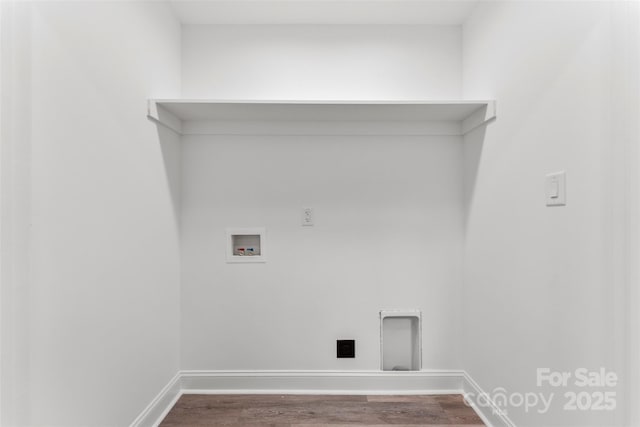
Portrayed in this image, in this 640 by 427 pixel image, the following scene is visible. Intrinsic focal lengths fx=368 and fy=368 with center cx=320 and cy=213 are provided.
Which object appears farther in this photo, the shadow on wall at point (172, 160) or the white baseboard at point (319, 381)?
the white baseboard at point (319, 381)

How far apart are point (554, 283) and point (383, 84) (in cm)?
147

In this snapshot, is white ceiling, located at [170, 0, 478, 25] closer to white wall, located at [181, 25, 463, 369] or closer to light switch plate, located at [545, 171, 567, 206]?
white wall, located at [181, 25, 463, 369]

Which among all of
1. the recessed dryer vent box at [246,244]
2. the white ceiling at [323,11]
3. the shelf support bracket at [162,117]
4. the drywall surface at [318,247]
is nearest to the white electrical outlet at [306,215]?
the drywall surface at [318,247]

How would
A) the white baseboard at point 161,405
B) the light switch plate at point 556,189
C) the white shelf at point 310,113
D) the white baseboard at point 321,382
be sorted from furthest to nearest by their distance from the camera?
the white baseboard at point 321,382 < the white shelf at point 310,113 < the white baseboard at point 161,405 < the light switch plate at point 556,189

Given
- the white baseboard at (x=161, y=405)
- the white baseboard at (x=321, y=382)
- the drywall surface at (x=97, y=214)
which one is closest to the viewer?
the drywall surface at (x=97, y=214)

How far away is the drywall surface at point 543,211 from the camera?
3.73 feet

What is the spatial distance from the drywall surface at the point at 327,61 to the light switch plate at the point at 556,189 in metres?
1.08

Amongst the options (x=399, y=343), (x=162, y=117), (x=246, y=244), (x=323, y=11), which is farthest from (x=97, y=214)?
(x=399, y=343)

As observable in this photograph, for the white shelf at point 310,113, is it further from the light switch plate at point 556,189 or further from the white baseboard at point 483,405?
the white baseboard at point 483,405

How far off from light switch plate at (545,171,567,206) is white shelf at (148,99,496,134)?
0.58 meters

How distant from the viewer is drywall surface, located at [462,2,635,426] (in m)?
1.14

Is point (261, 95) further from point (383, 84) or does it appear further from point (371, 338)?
point (371, 338)

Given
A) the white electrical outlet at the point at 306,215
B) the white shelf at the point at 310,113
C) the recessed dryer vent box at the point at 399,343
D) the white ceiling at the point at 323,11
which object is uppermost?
the white ceiling at the point at 323,11

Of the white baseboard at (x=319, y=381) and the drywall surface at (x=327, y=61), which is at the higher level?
the drywall surface at (x=327, y=61)
